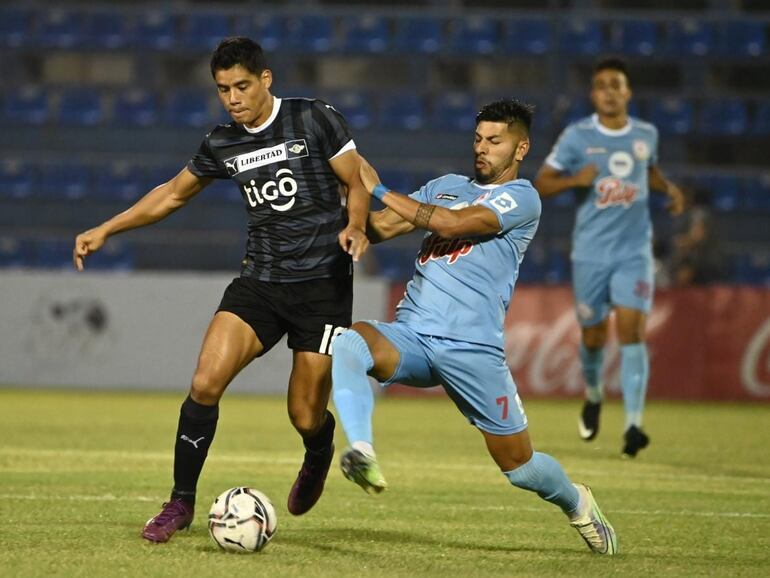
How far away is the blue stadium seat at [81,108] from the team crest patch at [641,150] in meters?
11.1

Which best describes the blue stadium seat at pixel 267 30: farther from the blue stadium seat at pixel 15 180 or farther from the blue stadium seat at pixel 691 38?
the blue stadium seat at pixel 691 38

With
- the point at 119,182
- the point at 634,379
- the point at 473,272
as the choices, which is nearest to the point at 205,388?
the point at 473,272

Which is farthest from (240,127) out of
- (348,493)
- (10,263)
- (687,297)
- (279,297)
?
(10,263)

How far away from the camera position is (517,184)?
5883 millimetres

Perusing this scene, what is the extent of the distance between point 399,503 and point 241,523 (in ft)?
6.28

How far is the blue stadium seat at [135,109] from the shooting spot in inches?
774

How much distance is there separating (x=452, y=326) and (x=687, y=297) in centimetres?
1098

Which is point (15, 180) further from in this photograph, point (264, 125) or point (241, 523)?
point (241, 523)

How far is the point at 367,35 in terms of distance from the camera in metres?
20.3

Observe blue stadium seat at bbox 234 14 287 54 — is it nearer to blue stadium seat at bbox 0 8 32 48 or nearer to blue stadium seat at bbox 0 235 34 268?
blue stadium seat at bbox 0 8 32 48

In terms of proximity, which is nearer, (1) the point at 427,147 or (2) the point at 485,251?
(2) the point at 485,251

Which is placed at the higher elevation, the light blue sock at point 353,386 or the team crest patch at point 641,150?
the team crest patch at point 641,150

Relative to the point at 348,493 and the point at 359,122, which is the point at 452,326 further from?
the point at 359,122

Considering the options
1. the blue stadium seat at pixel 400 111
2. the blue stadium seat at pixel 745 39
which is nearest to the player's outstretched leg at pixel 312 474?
the blue stadium seat at pixel 400 111
